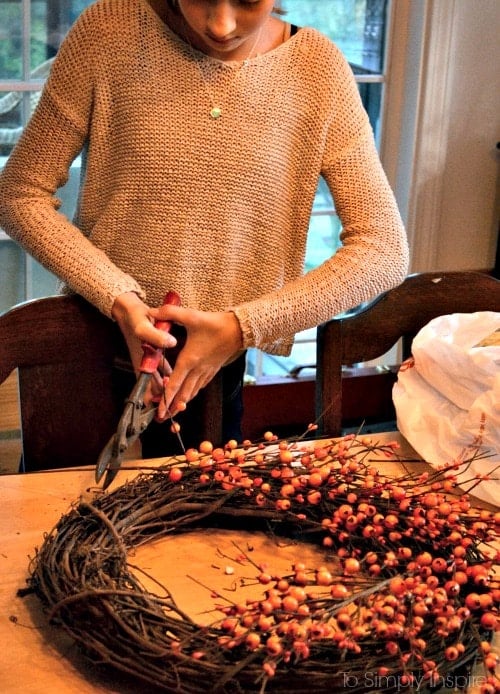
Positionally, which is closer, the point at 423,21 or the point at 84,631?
the point at 84,631

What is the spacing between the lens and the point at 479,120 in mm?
2428

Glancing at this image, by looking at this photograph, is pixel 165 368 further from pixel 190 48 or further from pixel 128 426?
pixel 190 48

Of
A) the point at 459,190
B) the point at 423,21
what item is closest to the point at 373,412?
the point at 459,190

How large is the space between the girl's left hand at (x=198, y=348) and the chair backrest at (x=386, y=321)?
215 millimetres

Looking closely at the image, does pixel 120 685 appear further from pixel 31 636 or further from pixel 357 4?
pixel 357 4

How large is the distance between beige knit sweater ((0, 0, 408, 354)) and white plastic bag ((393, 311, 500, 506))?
0.42 feet

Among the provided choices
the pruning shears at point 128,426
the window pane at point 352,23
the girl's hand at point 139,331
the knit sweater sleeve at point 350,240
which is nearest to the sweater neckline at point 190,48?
the knit sweater sleeve at point 350,240

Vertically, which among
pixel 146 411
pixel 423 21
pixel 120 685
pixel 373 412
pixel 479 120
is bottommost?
pixel 373 412

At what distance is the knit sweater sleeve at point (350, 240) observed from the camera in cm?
132

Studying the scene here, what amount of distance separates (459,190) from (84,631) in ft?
6.09

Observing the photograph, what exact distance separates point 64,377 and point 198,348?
223mm

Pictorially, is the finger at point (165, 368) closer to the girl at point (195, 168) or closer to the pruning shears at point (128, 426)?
the girl at point (195, 168)

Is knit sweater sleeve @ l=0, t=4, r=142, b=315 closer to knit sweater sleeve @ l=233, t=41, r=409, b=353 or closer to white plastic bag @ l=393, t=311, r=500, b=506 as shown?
knit sweater sleeve @ l=233, t=41, r=409, b=353

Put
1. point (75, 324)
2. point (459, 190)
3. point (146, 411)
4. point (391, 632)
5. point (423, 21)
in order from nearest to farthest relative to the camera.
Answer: point (391, 632), point (146, 411), point (75, 324), point (423, 21), point (459, 190)
